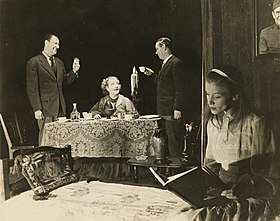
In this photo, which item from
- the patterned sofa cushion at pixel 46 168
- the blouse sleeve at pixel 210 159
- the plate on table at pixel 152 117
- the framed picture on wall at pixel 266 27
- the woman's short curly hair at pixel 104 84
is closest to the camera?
the framed picture on wall at pixel 266 27

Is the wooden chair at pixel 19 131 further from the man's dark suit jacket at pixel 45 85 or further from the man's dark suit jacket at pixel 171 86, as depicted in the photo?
the man's dark suit jacket at pixel 171 86

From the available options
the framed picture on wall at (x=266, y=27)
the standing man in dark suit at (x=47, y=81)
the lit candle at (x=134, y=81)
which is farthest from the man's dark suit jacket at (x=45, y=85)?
the framed picture on wall at (x=266, y=27)

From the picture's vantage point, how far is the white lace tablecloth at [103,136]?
3553 mm

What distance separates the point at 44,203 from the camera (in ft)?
12.3

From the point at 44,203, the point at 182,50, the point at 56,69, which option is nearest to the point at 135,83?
the point at 182,50

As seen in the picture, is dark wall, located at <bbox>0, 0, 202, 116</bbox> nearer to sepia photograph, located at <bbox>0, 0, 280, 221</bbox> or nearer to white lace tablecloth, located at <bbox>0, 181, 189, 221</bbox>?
sepia photograph, located at <bbox>0, 0, 280, 221</bbox>

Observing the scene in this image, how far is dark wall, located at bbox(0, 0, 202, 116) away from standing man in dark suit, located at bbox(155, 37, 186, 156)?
52 millimetres

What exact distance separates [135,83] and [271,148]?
1042mm

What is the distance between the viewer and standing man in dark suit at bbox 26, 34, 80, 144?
12.4 ft

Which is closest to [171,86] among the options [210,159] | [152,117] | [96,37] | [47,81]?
[152,117]

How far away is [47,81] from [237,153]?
1.53 meters

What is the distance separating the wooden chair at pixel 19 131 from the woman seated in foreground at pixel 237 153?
1.32 meters

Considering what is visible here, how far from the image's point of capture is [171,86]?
3488 mm

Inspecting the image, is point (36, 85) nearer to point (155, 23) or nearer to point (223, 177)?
point (155, 23)
